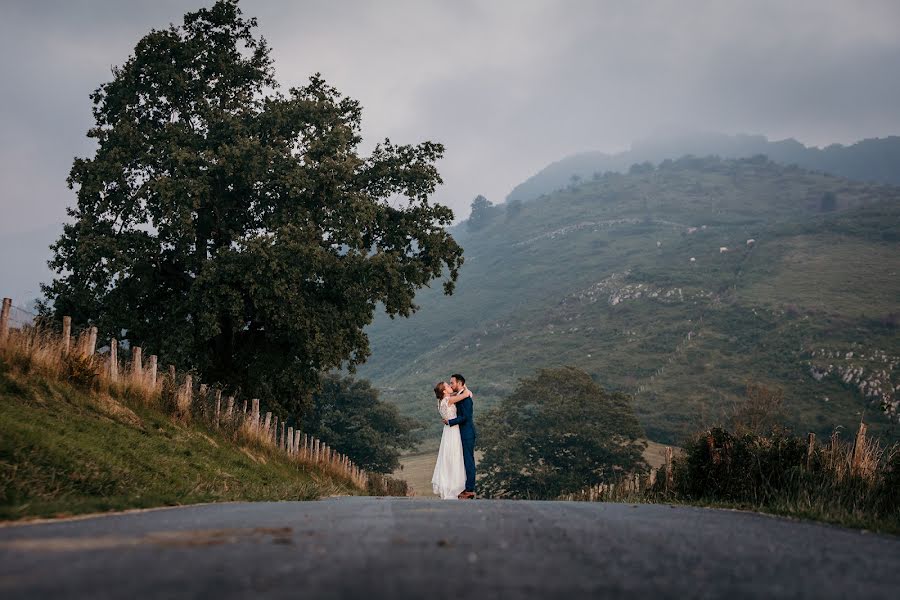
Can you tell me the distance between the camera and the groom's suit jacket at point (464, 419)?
17.4 meters

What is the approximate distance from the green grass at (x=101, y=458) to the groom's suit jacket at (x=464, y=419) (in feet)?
13.0

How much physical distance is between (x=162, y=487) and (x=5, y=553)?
24.7ft

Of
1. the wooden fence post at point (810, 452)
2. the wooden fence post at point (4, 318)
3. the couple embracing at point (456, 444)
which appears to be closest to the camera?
the wooden fence post at point (810, 452)

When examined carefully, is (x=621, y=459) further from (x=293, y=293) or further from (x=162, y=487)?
(x=162, y=487)

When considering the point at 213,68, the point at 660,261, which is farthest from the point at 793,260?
the point at 213,68

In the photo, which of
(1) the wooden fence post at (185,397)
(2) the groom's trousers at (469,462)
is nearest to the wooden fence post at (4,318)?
(1) the wooden fence post at (185,397)

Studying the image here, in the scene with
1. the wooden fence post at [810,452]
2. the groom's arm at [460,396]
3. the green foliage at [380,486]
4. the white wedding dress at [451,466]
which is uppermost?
the groom's arm at [460,396]

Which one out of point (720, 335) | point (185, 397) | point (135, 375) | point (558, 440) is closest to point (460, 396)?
point (185, 397)

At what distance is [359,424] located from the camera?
58.3 meters

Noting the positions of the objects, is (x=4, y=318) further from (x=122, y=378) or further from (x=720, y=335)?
(x=720, y=335)

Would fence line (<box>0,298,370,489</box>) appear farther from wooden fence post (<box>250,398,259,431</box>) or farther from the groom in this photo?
the groom

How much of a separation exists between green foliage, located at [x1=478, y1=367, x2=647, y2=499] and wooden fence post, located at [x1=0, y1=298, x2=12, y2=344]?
150 ft

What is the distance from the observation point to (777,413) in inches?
2648

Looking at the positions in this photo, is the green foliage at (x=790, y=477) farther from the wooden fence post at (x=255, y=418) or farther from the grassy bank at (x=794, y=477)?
the wooden fence post at (x=255, y=418)
